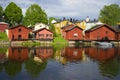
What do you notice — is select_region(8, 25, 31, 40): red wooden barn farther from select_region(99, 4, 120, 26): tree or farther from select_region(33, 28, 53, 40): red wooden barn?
select_region(99, 4, 120, 26): tree

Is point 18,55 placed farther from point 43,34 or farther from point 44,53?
point 43,34

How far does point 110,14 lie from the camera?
368 ft

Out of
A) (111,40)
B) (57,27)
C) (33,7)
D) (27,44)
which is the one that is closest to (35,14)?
(33,7)

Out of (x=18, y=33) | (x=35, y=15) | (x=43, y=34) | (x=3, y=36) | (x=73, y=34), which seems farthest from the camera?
(x=35, y=15)

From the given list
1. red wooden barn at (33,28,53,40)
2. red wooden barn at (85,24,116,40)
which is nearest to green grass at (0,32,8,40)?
red wooden barn at (33,28,53,40)

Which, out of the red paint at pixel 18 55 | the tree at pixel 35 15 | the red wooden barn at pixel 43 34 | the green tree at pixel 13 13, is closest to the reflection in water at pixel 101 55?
the red paint at pixel 18 55

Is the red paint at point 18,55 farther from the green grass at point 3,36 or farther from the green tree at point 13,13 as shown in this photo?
the green tree at point 13,13

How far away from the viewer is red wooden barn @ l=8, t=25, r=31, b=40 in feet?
249

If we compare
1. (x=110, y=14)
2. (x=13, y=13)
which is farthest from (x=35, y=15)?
(x=110, y=14)

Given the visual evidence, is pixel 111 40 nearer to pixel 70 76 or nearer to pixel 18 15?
pixel 18 15

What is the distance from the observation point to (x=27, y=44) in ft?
234

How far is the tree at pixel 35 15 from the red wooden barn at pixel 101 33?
838 inches

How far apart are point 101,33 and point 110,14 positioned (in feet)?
108

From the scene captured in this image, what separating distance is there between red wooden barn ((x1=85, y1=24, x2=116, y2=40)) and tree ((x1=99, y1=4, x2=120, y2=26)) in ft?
91.0
